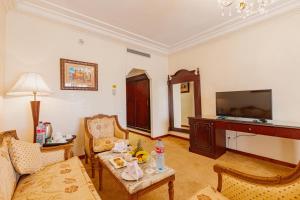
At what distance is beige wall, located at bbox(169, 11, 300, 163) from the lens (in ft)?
8.31

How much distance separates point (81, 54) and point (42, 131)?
5.51ft

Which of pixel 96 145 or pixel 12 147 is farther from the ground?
pixel 12 147

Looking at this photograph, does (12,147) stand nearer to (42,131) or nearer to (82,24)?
(42,131)

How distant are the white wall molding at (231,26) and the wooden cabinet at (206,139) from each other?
2.04m

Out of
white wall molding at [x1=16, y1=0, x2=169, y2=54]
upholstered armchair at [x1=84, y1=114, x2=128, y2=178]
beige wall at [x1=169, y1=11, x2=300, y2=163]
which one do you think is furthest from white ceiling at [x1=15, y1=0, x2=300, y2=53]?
upholstered armchair at [x1=84, y1=114, x2=128, y2=178]

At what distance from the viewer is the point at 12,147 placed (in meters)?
1.52

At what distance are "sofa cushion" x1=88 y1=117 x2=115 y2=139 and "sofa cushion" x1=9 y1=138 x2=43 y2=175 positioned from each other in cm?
118

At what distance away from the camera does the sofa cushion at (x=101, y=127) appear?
2871 mm

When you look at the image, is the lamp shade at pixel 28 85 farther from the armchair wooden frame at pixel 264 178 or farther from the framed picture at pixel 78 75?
the armchair wooden frame at pixel 264 178

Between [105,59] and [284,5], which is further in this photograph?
[105,59]

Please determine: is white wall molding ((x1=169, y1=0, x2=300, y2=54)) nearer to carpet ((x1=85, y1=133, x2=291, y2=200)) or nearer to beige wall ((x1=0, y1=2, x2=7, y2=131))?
carpet ((x1=85, y1=133, x2=291, y2=200))

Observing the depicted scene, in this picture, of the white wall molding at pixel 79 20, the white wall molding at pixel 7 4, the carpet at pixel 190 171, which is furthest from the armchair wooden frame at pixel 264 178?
the white wall molding at pixel 7 4

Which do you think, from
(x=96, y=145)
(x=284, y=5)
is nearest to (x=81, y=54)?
(x=96, y=145)

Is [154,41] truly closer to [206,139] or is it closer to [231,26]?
[231,26]
